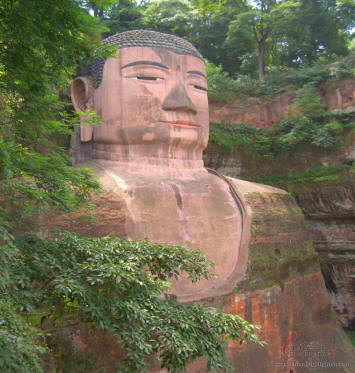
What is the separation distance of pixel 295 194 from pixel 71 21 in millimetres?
9677

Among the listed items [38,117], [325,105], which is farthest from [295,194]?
[38,117]

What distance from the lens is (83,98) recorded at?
25.7 feet

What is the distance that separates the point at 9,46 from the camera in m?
3.18

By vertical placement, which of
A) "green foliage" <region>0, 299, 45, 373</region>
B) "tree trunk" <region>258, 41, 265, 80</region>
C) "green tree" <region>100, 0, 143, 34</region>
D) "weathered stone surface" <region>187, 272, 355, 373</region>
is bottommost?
"weathered stone surface" <region>187, 272, 355, 373</region>

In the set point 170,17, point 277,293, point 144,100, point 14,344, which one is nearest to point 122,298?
point 14,344

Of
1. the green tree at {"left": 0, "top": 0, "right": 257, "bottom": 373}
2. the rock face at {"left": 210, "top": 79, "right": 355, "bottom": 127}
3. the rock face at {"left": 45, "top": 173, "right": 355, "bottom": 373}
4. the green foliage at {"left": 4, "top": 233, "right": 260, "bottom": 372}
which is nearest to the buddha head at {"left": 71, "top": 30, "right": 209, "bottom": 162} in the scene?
the rock face at {"left": 45, "top": 173, "right": 355, "bottom": 373}

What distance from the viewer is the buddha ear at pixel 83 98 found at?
7.52 m

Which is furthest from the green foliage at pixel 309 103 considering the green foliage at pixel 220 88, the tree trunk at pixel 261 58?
the tree trunk at pixel 261 58

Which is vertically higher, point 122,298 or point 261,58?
point 261,58

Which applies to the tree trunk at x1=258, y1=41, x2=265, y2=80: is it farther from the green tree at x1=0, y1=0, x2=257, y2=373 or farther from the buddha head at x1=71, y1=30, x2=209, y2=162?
the green tree at x1=0, y1=0, x2=257, y2=373

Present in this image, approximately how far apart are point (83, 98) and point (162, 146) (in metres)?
1.97

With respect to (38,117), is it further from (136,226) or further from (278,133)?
(278,133)

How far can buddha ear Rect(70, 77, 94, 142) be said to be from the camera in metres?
7.52

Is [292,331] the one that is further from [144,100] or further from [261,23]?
[261,23]
